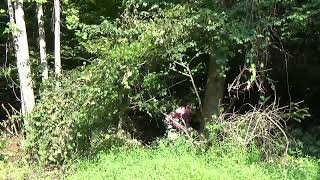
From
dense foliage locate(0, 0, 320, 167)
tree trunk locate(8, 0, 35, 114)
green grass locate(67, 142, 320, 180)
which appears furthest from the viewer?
tree trunk locate(8, 0, 35, 114)

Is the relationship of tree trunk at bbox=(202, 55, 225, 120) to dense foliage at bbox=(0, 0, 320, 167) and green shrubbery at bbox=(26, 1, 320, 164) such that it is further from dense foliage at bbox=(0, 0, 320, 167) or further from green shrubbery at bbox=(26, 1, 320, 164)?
green shrubbery at bbox=(26, 1, 320, 164)

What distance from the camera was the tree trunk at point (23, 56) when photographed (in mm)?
12641

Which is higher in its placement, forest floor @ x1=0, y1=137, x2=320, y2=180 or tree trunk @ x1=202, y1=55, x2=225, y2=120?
tree trunk @ x1=202, y1=55, x2=225, y2=120

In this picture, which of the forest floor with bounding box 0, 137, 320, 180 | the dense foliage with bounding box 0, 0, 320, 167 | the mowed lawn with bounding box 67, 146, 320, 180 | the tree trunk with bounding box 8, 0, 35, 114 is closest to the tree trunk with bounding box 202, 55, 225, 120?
the dense foliage with bounding box 0, 0, 320, 167

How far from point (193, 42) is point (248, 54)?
3.66ft

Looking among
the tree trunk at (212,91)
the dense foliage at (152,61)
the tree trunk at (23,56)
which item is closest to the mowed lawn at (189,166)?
the dense foliage at (152,61)

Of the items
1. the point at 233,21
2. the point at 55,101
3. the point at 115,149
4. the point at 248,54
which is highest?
the point at 233,21

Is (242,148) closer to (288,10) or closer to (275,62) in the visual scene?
(288,10)

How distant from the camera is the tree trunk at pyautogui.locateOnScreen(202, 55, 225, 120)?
11672 mm

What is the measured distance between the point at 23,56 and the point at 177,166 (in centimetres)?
578

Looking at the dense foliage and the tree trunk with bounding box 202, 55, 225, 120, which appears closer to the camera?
the dense foliage

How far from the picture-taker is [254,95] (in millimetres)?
13016

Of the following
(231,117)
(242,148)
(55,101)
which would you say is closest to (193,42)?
(231,117)

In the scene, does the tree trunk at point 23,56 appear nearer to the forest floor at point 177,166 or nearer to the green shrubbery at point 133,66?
the green shrubbery at point 133,66
